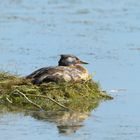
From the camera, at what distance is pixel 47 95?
37.1 ft

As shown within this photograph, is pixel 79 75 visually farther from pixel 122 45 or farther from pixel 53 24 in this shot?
pixel 53 24

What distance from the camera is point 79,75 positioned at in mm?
12023

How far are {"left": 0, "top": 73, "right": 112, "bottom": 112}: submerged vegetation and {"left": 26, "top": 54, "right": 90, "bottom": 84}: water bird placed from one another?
0.38 feet

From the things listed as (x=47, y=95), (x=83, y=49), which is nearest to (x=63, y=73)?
(x=47, y=95)

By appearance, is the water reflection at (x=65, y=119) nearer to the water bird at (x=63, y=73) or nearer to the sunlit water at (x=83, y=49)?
the sunlit water at (x=83, y=49)

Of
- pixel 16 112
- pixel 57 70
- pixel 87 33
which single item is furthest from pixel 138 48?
pixel 16 112

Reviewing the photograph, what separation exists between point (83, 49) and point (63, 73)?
3883 millimetres

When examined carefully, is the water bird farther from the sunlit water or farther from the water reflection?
the water reflection

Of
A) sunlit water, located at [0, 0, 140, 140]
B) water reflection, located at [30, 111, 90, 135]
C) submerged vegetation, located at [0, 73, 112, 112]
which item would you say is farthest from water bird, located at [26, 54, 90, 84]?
water reflection, located at [30, 111, 90, 135]

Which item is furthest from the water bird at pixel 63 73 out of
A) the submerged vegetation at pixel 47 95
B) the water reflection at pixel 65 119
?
the water reflection at pixel 65 119

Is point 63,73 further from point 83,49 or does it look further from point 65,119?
point 83,49

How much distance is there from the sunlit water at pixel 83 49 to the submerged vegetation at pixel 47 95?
0.98ft

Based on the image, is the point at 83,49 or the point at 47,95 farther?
the point at 83,49

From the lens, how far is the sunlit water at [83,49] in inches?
387
